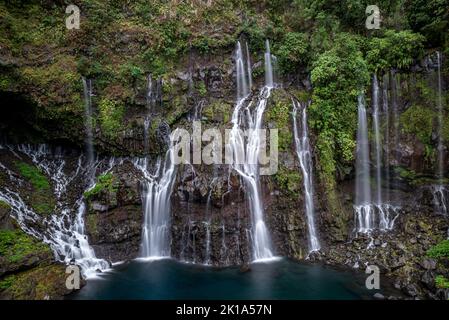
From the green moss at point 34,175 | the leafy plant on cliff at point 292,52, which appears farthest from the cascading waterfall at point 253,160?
the green moss at point 34,175

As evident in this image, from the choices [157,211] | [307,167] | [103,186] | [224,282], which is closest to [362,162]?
[307,167]

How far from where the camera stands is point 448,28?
50.6ft

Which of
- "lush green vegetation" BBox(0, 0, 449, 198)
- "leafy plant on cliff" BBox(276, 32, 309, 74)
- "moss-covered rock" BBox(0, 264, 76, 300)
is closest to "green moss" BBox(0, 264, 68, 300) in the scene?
"moss-covered rock" BBox(0, 264, 76, 300)

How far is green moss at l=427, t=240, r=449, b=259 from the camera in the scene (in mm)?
12070

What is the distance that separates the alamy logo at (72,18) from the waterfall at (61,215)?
5229 millimetres

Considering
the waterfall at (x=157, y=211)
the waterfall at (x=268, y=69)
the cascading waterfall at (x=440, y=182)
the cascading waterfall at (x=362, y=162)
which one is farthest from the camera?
the waterfall at (x=268, y=69)

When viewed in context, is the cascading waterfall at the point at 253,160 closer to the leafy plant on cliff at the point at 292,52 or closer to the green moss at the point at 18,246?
the leafy plant on cliff at the point at 292,52

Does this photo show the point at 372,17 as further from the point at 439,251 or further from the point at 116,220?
the point at 116,220

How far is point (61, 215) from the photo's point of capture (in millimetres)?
13375

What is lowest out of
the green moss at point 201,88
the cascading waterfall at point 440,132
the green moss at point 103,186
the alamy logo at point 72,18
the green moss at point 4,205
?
the green moss at point 4,205

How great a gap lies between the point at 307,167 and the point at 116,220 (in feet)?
25.2

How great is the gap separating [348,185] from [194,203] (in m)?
6.68

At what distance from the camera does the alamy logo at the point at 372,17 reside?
16938 mm
